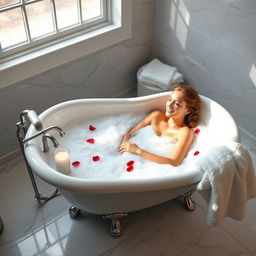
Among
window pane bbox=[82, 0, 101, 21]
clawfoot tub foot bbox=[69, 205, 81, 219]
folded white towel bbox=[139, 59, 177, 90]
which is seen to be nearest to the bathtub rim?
clawfoot tub foot bbox=[69, 205, 81, 219]

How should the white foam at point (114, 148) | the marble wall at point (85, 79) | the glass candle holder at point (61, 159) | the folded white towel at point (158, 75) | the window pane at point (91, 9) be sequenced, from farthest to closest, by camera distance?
the folded white towel at point (158, 75) → the window pane at point (91, 9) → the marble wall at point (85, 79) → the white foam at point (114, 148) → the glass candle holder at point (61, 159)

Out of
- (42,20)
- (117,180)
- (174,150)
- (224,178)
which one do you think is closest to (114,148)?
(174,150)

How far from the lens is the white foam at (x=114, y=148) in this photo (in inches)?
78.7

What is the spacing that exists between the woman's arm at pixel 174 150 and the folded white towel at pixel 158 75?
67 cm

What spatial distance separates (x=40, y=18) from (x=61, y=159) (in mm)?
1024

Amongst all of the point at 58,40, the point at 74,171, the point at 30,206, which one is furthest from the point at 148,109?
the point at 30,206

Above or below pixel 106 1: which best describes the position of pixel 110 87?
below

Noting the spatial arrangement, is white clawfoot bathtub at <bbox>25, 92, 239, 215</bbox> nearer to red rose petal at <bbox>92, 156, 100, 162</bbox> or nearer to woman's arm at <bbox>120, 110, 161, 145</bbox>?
woman's arm at <bbox>120, 110, 161, 145</bbox>

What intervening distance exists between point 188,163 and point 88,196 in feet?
1.99

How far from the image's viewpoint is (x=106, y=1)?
101 inches

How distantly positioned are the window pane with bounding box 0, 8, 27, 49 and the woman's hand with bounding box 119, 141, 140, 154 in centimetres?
95

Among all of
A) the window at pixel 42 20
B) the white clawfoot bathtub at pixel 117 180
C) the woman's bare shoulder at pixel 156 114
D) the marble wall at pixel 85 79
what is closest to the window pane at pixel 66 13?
the window at pixel 42 20

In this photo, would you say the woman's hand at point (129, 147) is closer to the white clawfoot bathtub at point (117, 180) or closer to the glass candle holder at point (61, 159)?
the white clawfoot bathtub at point (117, 180)

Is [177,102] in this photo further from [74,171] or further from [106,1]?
[106,1]
